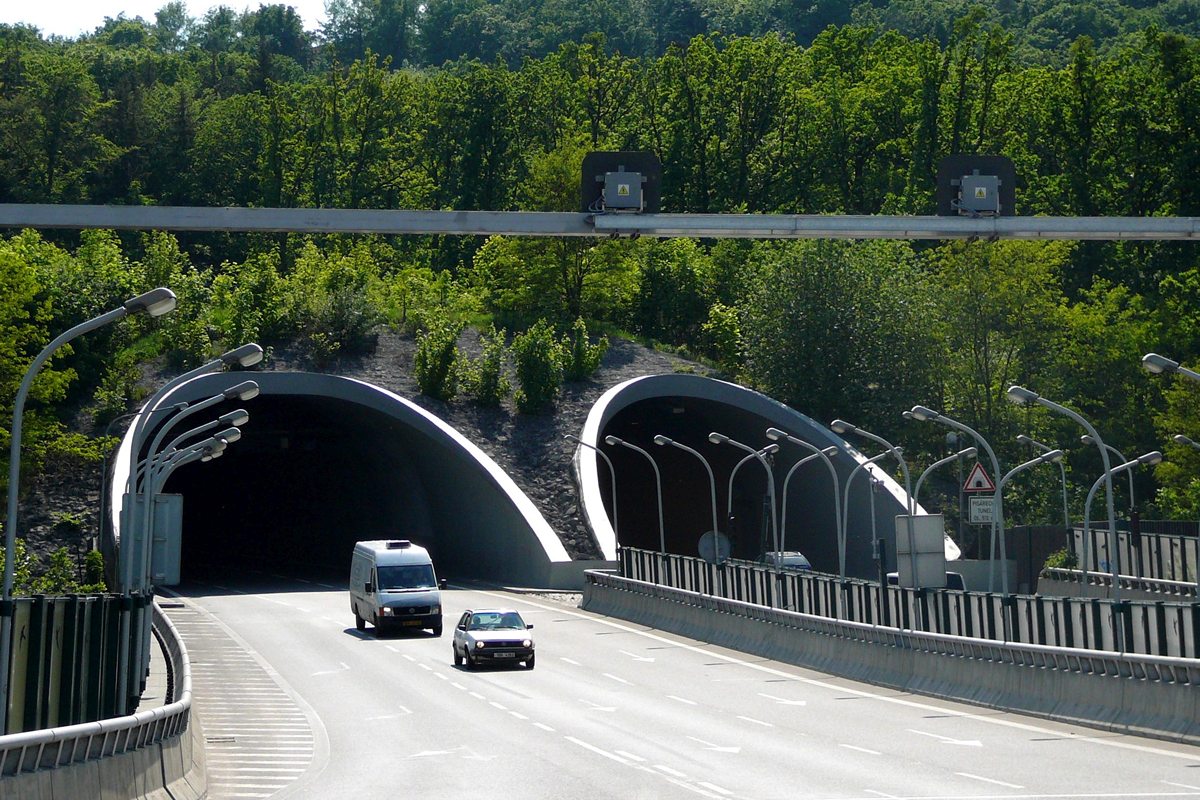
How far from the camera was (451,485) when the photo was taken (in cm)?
6850

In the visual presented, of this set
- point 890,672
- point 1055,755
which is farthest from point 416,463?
point 1055,755

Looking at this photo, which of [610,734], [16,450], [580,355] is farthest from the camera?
[580,355]

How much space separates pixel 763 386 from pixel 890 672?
166ft

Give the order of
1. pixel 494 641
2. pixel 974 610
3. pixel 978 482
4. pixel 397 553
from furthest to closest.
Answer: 1. pixel 397 553
2. pixel 494 641
3. pixel 978 482
4. pixel 974 610

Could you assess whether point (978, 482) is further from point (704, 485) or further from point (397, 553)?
point (704, 485)

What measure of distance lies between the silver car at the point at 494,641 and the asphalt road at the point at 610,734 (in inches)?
14.0

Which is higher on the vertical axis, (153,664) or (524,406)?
(524,406)

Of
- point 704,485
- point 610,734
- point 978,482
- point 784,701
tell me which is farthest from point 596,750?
point 704,485

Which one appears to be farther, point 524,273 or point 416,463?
point 524,273

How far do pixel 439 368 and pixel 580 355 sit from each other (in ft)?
26.1

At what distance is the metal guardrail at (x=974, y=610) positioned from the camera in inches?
930

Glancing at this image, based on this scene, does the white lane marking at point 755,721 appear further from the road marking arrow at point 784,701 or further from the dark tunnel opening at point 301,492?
the dark tunnel opening at point 301,492

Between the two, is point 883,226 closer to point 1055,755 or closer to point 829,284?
point 1055,755

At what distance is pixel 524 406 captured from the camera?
244 ft
